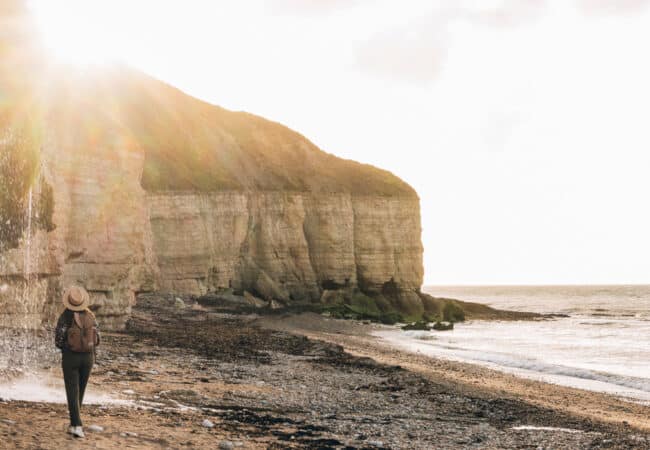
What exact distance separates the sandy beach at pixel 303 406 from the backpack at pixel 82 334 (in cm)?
98

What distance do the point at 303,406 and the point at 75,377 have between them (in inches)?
191

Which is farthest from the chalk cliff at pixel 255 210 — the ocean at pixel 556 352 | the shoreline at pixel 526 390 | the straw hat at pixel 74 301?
the straw hat at pixel 74 301

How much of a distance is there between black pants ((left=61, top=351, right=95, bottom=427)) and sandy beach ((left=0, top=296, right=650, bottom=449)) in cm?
29

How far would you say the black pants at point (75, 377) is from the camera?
8086mm

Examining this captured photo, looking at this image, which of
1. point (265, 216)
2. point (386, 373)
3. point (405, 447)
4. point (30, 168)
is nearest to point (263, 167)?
point (265, 216)

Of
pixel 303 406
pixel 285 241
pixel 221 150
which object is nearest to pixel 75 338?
pixel 303 406

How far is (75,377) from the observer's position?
8352 millimetres

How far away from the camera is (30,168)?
13.0 meters

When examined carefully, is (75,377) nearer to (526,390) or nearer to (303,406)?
(303,406)

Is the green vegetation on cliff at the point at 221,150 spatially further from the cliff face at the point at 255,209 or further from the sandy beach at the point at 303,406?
the sandy beach at the point at 303,406

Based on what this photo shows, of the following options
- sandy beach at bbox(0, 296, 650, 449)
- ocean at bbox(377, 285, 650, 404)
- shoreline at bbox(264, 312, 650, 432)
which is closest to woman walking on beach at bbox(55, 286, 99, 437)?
sandy beach at bbox(0, 296, 650, 449)

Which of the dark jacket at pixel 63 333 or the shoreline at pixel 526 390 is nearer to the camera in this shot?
the dark jacket at pixel 63 333

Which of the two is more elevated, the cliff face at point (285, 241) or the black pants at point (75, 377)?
the cliff face at point (285, 241)

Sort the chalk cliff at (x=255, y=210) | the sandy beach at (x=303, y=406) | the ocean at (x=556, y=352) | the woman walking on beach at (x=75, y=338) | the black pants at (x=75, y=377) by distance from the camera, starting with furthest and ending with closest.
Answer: the chalk cliff at (x=255, y=210) → the ocean at (x=556, y=352) → the sandy beach at (x=303, y=406) → the woman walking on beach at (x=75, y=338) → the black pants at (x=75, y=377)
